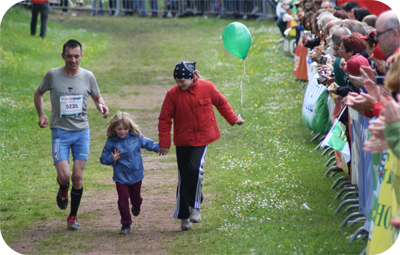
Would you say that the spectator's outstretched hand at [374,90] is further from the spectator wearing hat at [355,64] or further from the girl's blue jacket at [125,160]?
the girl's blue jacket at [125,160]

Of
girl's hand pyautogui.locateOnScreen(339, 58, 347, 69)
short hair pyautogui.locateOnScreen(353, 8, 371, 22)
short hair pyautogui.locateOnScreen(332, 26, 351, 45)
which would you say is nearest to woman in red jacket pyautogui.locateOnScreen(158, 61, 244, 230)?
girl's hand pyautogui.locateOnScreen(339, 58, 347, 69)

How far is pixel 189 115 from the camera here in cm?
635

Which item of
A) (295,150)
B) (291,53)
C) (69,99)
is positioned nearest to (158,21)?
(291,53)

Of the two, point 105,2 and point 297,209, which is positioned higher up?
point 105,2

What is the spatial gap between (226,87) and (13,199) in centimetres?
950

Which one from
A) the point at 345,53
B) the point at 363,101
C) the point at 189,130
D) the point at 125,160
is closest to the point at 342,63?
the point at 345,53

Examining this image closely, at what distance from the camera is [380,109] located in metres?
4.24

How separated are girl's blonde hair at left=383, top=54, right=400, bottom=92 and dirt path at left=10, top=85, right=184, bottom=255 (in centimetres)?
300

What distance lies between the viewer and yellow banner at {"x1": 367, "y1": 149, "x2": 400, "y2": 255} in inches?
165

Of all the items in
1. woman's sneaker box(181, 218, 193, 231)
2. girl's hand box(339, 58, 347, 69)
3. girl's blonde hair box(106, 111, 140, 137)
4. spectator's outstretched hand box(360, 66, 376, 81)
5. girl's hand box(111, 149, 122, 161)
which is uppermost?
spectator's outstretched hand box(360, 66, 376, 81)

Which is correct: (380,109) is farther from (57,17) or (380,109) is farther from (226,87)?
(57,17)

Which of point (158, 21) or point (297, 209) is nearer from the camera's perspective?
point (297, 209)

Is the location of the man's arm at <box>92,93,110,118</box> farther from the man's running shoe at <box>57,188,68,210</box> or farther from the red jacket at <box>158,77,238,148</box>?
the man's running shoe at <box>57,188,68,210</box>

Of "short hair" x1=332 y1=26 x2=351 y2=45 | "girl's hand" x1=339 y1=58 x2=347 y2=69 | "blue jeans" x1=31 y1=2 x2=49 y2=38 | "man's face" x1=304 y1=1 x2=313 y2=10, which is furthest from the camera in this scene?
"blue jeans" x1=31 y1=2 x2=49 y2=38
